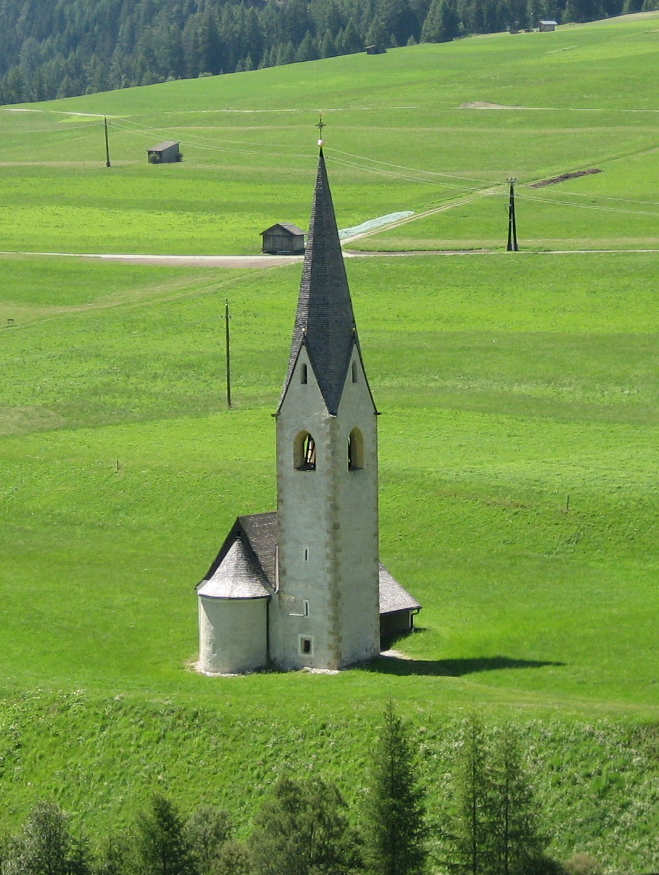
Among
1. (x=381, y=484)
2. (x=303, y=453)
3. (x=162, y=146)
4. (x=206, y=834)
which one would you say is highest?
(x=162, y=146)

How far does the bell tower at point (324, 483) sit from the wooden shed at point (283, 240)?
8313 cm

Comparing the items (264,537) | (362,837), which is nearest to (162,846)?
(362,837)

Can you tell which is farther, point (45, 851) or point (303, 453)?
point (303, 453)

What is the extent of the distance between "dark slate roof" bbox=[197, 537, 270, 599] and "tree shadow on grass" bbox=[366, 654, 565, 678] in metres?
4.67

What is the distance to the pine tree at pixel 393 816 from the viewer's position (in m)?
47.7

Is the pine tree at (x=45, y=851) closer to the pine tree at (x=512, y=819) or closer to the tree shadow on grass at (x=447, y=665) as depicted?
the pine tree at (x=512, y=819)

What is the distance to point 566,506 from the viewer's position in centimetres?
7744

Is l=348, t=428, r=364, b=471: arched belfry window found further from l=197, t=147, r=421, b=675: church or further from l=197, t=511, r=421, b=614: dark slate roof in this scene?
l=197, t=511, r=421, b=614: dark slate roof

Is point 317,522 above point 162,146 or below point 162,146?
below

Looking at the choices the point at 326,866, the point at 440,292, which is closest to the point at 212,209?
the point at 440,292

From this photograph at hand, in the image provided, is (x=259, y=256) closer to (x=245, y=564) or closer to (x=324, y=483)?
(x=245, y=564)

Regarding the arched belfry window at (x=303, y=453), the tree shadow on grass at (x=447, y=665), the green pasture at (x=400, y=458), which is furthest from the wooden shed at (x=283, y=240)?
the tree shadow on grass at (x=447, y=665)

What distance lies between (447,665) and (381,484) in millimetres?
21716

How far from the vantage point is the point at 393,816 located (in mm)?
47750
